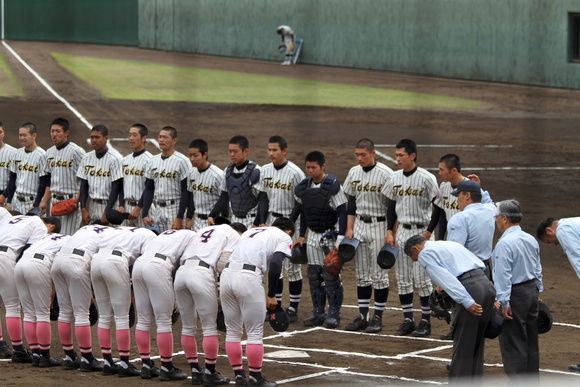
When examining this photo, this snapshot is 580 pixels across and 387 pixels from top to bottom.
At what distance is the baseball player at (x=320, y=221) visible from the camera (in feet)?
36.8

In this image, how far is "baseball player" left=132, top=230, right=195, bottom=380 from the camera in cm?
908

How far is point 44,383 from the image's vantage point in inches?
350

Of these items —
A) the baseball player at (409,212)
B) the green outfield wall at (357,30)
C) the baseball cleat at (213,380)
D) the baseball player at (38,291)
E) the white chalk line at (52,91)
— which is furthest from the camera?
the green outfield wall at (357,30)

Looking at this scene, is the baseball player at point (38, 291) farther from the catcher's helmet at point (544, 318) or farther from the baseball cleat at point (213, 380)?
the catcher's helmet at point (544, 318)

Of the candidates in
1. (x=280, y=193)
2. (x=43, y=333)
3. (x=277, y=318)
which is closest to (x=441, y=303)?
(x=277, y=318)

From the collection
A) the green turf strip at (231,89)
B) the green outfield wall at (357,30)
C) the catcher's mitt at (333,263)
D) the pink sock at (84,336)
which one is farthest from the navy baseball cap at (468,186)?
the green outfield wall at (357,30)

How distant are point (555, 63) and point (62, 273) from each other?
86.9ft

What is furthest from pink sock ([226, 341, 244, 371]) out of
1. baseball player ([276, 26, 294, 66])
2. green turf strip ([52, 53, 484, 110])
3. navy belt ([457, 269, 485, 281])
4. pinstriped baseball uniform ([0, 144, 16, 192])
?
baseball player ([276, 26, 294, 66])

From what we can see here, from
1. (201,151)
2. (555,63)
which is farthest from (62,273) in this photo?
(555,63)

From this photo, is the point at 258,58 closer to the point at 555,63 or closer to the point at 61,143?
the point at 555,63

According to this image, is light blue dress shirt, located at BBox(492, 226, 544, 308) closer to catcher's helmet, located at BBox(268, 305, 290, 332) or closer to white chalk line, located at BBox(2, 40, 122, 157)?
catcher's helmet, located at BBox(268, 305, 290, 332)

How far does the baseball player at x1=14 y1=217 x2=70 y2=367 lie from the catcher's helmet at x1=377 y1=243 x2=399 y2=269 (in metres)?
3.31

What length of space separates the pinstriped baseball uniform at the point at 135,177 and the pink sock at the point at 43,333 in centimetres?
304

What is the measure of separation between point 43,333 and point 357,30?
3026 centimetres
